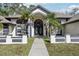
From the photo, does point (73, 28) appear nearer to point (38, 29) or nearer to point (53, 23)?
point (53, 23)

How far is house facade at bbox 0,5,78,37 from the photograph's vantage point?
1525cm

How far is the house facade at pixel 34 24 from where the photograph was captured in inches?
600

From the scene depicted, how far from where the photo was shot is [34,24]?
1845 cm

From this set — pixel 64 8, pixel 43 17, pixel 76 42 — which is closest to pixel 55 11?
pixel 64 8

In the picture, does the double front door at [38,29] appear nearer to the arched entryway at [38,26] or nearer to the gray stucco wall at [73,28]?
the arched entryway at [38,26]

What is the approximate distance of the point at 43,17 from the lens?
18.1m

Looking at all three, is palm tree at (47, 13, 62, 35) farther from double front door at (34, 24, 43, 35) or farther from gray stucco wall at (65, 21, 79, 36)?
double front door at (34, 24, 43, 35)

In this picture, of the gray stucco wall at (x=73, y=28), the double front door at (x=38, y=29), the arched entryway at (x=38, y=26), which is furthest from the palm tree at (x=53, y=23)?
the arched entryway at (x=38, y=26)

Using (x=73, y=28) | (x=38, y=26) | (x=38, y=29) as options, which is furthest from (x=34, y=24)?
(x=73, y=28)

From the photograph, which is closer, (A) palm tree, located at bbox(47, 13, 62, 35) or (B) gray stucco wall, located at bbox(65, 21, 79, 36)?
(B) gray stucco wall, located at bbox(65, 21, 79, 36)

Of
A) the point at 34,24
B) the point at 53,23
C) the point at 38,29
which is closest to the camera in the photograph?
the point at 53,23

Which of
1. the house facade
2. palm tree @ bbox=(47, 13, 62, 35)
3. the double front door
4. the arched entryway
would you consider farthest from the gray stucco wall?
the arched entryway

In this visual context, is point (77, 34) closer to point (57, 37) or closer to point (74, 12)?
point (57, 37)

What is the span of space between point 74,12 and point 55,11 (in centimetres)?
255
